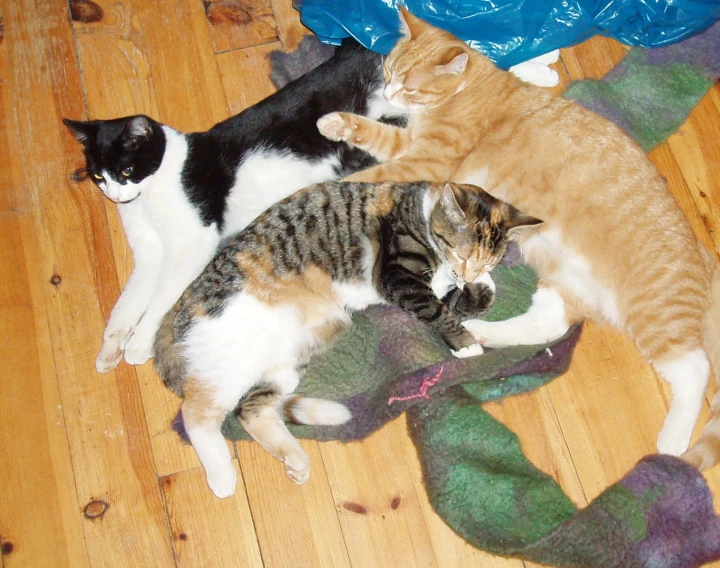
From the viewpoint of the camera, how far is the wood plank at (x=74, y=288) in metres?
1.92

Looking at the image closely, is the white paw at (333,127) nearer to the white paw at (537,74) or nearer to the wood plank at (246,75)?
the wood plank at (246,75)

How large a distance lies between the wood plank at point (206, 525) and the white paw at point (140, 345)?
0.37m

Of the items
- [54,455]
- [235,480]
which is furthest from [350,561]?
[54,455]

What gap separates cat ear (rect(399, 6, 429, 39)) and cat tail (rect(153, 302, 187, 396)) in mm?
1177

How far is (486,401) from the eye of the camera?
79.3 inches

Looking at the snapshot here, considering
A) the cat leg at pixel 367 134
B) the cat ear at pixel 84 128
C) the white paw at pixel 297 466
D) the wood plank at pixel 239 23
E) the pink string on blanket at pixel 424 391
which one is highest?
the wood plank at pixel 239 23

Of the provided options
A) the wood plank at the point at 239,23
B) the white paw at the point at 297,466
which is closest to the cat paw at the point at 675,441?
the white paw at the point at 297,466

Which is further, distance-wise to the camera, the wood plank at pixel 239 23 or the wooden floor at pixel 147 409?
the wood plank at pixel 239 23

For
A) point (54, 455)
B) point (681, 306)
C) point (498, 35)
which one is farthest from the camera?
point (498, 35)

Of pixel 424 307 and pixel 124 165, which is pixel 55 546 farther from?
pixel 424 307

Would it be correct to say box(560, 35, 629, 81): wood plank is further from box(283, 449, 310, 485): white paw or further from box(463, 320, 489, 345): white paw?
box(283, 449, 310, 485): white paw

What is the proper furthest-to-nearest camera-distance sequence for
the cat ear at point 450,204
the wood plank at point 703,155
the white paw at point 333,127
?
the wood plank at point 703,155 < the white paw at point 333,127 < the cat ear at point 450,204

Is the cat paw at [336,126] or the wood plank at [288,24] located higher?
the wood plank at [288,24]

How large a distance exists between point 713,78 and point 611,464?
58.1 inches
